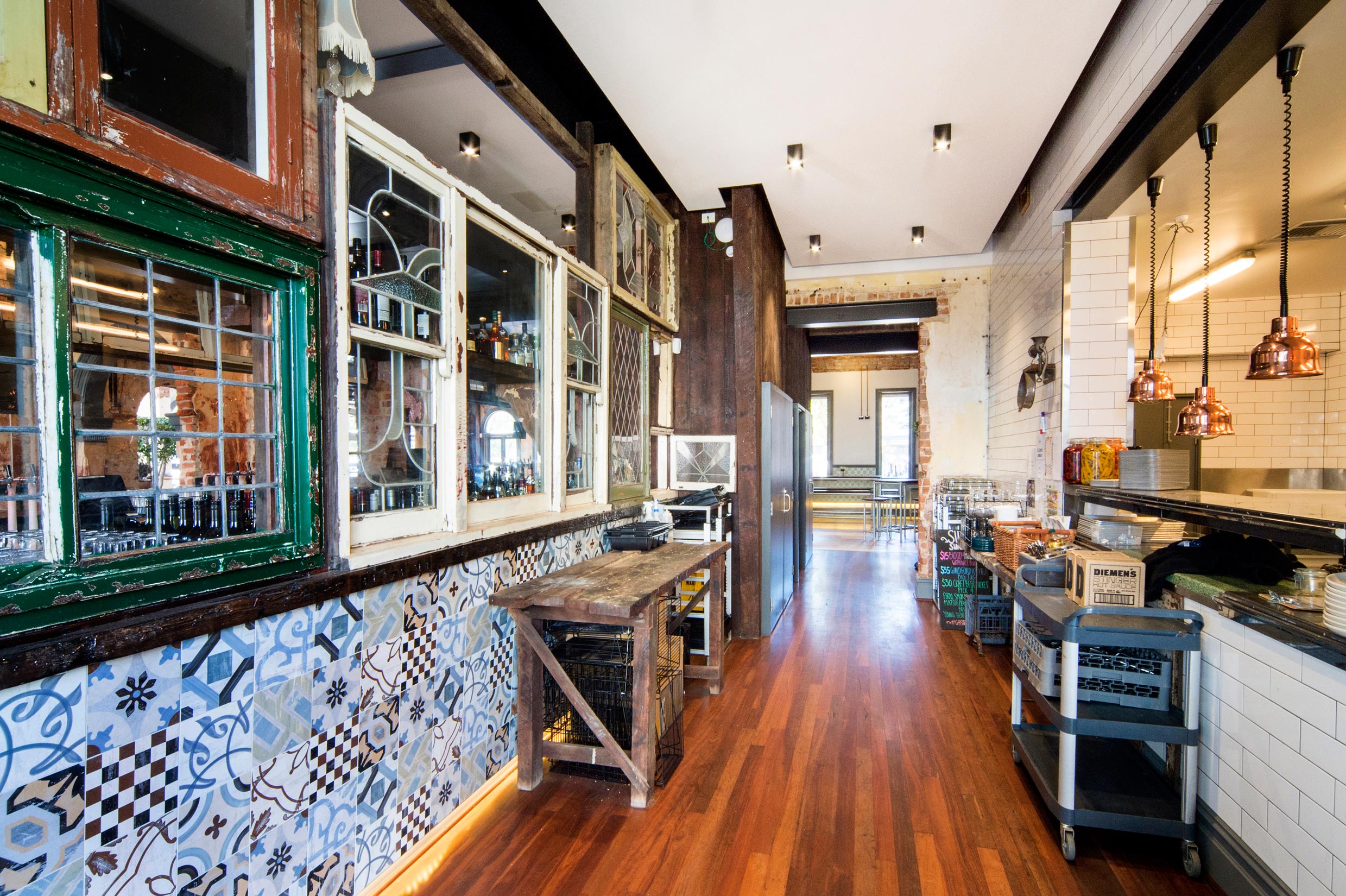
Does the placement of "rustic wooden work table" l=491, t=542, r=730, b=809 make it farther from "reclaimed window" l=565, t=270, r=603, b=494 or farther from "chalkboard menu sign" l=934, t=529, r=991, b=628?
"chalkboard menu sign" l=934, t=529, r=991, b=628

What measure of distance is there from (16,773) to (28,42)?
4.69ft

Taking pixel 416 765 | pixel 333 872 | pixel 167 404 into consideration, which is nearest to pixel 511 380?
pixel 167 404

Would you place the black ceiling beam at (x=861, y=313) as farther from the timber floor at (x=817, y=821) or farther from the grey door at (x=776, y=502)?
the timber floor at (x=817, y=821)

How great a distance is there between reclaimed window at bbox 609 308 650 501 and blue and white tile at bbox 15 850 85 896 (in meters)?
2.87

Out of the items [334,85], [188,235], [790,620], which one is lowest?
[790,620]

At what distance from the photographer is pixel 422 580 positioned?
7.36ft

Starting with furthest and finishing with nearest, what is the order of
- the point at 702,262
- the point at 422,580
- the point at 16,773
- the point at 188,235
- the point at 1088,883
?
the point at 702,262 → the point at 422,580 → the point at 1088,883 → the point at 188,235 → the point at 16,773

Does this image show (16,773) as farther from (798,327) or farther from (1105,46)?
(798,327)

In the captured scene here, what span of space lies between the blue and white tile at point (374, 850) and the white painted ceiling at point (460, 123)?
334 cm

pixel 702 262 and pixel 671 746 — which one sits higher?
pixel 702 262

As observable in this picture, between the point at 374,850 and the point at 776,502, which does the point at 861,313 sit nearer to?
the point at 776,502

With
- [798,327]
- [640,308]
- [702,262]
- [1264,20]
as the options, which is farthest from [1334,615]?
[798,327]

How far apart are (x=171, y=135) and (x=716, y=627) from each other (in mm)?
→ 3415

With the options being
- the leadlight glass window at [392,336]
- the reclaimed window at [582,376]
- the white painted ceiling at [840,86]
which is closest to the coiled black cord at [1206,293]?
the white painted ceiling at [840,86]
